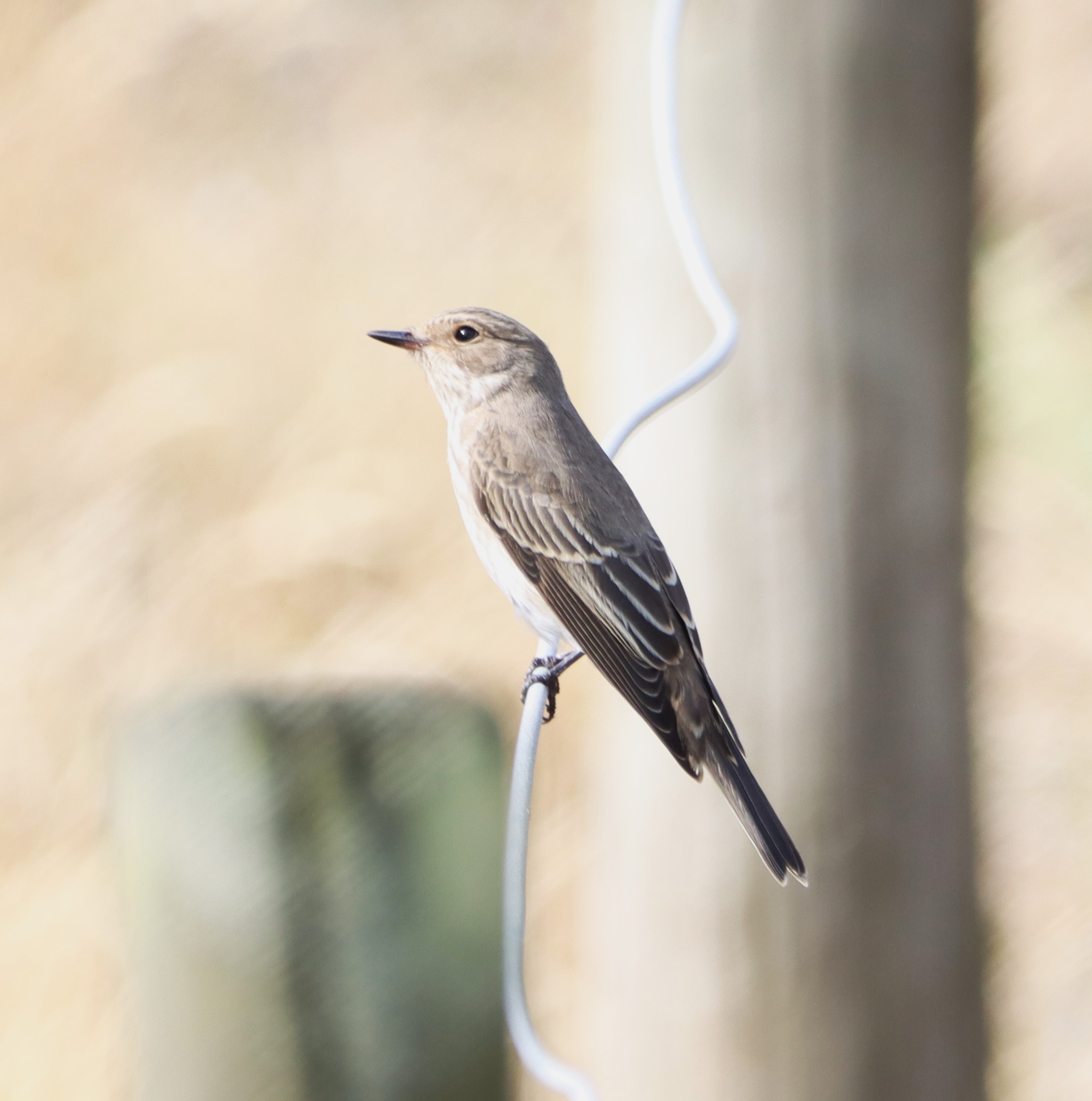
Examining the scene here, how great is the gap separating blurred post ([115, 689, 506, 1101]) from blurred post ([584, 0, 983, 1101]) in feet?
4.59

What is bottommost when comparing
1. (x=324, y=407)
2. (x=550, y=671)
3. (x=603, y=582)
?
(x=550, y=671)

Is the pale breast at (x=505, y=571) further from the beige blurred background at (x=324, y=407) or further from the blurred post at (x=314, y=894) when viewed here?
the beige blurred background at (x=324, y=407)

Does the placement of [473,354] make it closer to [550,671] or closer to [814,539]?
[550,671]

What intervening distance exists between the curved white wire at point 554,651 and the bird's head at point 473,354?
1.47ft

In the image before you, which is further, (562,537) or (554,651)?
(562,537)

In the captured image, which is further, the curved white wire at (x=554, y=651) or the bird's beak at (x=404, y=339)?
the bird's beak at (x=404, y=339)

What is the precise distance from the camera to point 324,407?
6.53 meters

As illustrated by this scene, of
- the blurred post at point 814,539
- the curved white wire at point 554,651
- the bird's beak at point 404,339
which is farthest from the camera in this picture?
the blurred post at point 814,539

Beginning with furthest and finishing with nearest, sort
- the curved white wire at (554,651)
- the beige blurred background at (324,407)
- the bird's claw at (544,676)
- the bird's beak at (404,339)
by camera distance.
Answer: the beige blurred background at (324,407)
the bird's beak at (404,339)
the bird's claw at (544,676)
the curved white wire at (554,651)

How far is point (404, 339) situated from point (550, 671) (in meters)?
0.69

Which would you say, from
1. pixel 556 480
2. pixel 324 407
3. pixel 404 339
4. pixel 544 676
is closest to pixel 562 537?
pixel 556 480

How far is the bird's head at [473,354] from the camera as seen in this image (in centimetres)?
270

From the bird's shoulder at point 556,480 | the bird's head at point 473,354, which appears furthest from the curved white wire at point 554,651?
the bird's head at point 473,354

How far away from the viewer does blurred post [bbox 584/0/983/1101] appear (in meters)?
2.86
